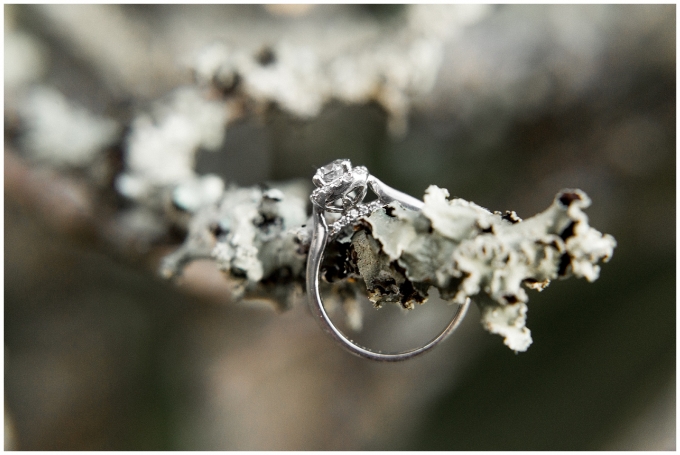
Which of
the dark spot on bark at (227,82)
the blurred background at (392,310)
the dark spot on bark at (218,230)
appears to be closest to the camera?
the dark spot on bark at (218,230)

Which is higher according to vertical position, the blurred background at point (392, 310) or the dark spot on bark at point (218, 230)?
the blurred background at point (392, 310)

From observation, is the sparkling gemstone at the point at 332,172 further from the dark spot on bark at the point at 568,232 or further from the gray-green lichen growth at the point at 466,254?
the dark spot on bark at the point at 568,232

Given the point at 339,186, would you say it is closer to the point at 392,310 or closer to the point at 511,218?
the point at 511,218

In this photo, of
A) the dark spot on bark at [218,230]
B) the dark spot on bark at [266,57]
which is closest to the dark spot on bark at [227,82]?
the dark spot on bark at [266,57]

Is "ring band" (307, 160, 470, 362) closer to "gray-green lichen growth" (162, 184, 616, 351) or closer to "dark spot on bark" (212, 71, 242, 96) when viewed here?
"gray-green lichen growth" (162, 184, 616, 351)

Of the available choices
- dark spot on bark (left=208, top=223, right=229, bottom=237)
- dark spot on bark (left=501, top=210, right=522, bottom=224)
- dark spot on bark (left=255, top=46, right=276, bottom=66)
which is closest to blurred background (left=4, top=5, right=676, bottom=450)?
dark spot on bark (left=255, top=46, right=276, bottom=66)

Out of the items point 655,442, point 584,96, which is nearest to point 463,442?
point 655,442

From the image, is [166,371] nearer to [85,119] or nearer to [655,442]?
[85,119]
